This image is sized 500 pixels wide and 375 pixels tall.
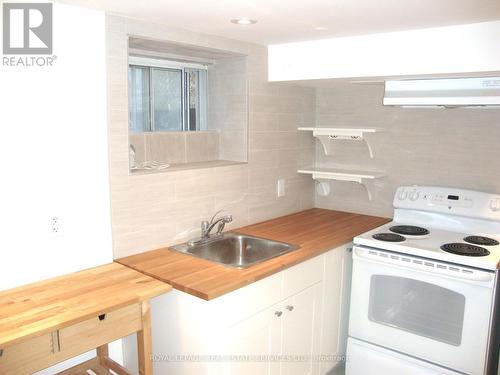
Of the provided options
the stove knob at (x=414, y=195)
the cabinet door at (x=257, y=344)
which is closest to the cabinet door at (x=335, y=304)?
the cabinet door at (x=257, y=344)

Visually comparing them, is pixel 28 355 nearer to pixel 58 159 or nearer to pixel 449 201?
pixel 58 159

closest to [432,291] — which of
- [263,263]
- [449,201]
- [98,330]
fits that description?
[449,201]

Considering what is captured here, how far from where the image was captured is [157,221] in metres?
2.30

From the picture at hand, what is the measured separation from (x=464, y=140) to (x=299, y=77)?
1.12 meters

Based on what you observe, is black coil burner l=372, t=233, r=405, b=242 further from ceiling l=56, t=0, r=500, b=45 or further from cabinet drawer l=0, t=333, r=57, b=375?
cabinet drawer l=0, t=333, r=57, b=375

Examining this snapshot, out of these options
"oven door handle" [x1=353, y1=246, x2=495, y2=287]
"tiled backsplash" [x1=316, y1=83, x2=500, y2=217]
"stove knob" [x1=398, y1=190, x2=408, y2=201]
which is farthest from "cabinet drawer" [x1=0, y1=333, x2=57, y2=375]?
"tiled backsplash" [x1=316, y1=83, x2=500, y2=217]

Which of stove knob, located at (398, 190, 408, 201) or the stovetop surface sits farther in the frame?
stove knob, located at (398, 190, 408, 201)

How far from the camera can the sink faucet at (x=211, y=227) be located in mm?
2467

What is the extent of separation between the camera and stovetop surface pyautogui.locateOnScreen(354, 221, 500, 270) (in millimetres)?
2152

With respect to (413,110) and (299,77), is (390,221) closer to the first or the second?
(413,110)

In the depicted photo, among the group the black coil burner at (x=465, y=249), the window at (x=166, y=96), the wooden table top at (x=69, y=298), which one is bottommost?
the wooden table top at (x=69, y=298)

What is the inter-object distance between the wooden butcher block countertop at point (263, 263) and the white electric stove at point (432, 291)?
9.2 inches

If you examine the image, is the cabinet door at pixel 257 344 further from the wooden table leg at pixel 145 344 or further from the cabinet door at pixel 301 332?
the wooden table leg at pixel 145 344

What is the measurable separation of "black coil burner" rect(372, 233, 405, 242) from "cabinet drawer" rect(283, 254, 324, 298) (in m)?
0.37
